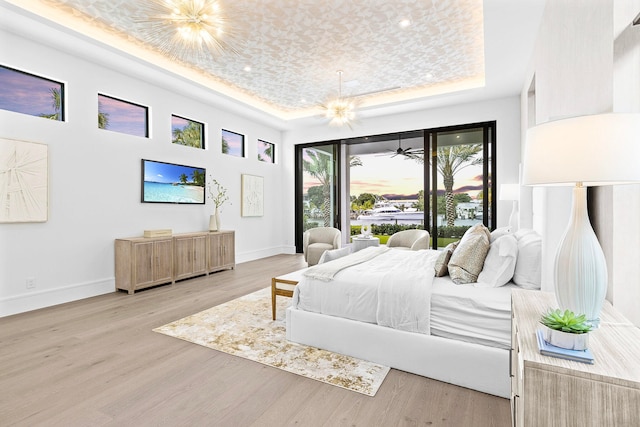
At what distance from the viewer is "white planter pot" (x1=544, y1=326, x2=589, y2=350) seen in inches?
39.0

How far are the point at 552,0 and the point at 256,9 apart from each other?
9.05 feet

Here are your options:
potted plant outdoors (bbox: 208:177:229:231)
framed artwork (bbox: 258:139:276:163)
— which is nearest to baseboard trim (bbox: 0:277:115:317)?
potted plant outdoors (bbox: 208:177:229:231)

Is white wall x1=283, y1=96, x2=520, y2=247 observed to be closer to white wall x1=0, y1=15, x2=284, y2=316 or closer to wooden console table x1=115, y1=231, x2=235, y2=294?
white wall x1=0, y1=15, x2=284, y2=316

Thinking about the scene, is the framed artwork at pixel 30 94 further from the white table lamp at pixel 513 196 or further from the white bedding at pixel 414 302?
the white table lamp at pixel 513 196

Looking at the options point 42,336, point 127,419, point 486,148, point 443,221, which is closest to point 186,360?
point 127,419

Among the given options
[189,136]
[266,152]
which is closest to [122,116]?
[189,136]

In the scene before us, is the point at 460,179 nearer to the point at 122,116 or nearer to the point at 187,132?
the point at 187,132

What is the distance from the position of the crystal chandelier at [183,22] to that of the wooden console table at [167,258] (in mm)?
2624

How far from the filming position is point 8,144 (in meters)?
3.48

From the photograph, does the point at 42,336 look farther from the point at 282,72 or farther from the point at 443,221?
the point at 443,221

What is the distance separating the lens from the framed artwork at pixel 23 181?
3462mm

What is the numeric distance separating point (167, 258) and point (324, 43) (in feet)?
12.3

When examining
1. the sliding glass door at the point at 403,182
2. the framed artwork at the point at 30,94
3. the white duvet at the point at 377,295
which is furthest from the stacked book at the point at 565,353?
the sliding glass door at the point at 403,182

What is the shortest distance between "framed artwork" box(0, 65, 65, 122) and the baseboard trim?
6.92 feet
